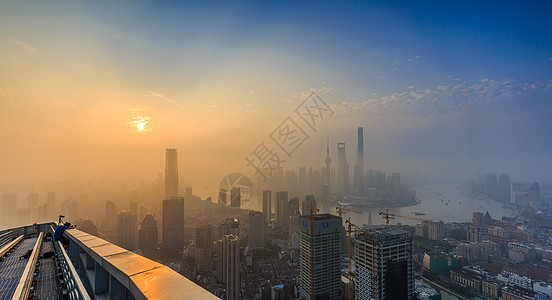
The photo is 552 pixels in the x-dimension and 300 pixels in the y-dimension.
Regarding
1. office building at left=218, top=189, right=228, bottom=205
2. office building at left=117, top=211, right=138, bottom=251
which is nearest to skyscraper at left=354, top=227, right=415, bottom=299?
office building at left=117, top=211, right=138, bottom=251

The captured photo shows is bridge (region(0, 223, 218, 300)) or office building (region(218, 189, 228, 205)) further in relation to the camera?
office building (region(218, 189, 228, 205))

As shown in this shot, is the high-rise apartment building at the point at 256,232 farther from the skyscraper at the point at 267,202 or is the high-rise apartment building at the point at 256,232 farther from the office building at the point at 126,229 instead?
the office building at the point at 126,229

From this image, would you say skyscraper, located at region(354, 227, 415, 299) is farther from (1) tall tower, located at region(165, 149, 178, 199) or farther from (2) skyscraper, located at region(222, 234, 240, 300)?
(1) tall tower, located at region(165, 149, 178, 199)

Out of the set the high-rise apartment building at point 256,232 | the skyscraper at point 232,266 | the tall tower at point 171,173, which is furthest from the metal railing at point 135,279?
the tall tower at point 171,173

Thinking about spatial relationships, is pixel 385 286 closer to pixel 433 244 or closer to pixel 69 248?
pixel 69 248

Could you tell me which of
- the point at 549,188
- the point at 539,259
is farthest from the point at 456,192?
the point at 539,259
